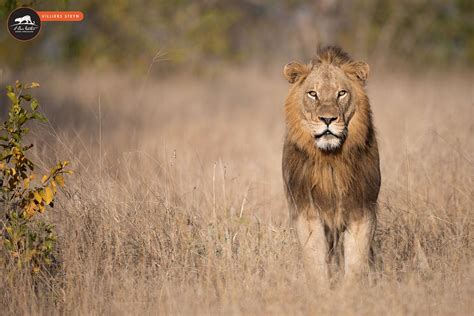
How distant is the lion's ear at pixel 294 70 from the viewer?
569 centimetres

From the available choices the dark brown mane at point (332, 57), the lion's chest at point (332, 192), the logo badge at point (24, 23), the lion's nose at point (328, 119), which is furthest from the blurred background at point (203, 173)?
the dark brown mane at point (332, 57)

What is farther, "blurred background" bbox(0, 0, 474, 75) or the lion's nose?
"blurred background" bbox(0, 0, 474, 75)

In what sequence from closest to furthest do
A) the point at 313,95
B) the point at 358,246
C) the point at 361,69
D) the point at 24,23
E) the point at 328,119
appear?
1. the point at 328,119
2. the point at 358,246
3. the point at 313,95
4. the point at 361,69
5. the point at 24,23

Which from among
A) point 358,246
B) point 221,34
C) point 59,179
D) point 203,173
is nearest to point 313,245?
point 358,246

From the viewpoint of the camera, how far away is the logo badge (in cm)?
753

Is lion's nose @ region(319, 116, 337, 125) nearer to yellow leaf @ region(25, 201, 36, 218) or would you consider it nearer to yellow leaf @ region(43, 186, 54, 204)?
yellow leaf @ region(43, 186, 54, 204)

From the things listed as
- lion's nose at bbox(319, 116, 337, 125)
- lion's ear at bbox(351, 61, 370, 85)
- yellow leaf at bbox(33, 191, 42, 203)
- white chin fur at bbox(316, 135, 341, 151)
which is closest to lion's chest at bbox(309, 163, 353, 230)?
white chin fur at bbox(316, 135, 341, 151)

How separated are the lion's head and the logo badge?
10.1 ft

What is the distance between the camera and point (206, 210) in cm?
661

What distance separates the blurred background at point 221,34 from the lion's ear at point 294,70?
447 inches

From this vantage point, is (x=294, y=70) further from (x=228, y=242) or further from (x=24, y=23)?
(x=24, y=23)

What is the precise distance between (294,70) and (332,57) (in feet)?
0.93

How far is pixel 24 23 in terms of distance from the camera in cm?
776

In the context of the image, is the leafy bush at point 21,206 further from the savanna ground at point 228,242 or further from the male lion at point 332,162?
the male lion at point 332,162
